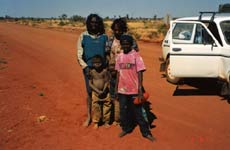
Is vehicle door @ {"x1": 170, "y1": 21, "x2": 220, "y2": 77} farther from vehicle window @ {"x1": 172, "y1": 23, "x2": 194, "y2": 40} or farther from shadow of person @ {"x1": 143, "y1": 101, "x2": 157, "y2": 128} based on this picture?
vehicle window @ {"x1": 172, "y1": 23, "x2": 194, "y2": 40}

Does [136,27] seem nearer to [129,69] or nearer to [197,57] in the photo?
[197,57]

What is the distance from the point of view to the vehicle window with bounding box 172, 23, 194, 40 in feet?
33.1

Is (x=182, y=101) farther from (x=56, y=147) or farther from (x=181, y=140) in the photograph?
(x=56, y=147)

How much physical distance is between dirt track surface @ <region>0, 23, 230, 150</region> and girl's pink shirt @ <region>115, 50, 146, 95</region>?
86 centimetres

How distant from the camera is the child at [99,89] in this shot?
611 centimetres

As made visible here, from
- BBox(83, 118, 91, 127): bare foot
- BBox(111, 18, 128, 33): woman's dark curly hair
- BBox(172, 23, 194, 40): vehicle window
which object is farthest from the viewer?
BBox(172, 23, 194, 40): vehicle window

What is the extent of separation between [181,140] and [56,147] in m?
Result: 1.98

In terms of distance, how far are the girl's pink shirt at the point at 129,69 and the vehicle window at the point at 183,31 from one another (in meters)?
4.64

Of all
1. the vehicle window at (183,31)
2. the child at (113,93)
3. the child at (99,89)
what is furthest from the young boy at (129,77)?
the vehicle window at (183,31)

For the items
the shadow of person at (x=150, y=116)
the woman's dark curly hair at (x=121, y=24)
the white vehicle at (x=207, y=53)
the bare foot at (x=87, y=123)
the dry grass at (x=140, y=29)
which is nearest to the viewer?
the woman's dark curly hair at (x=121, y=24)

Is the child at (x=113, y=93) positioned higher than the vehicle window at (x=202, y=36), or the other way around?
the vehicle window at (x=202, y=36)

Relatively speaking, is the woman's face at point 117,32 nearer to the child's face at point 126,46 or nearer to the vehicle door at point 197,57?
the child's face at point 126,46

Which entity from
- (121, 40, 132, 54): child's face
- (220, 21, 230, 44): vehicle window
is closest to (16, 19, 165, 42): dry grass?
(121, 40, 132, 54): child's face

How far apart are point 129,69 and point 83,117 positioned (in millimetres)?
1852
